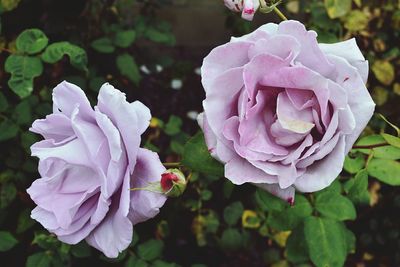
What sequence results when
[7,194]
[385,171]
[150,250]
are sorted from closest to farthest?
[385,171] < [150,250] < [7,194]

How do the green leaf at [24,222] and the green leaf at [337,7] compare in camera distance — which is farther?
the green leaf at [337,7]

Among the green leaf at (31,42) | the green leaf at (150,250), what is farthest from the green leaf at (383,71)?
the green leaf at (31,42)

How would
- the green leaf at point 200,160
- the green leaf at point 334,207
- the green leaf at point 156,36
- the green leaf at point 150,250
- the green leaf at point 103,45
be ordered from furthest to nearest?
the green leaf at point 156,36
the green leaf at point 103,45
the green leaf at point 150,250
the green leaf at point 334,207
the green leaf at point 200,160

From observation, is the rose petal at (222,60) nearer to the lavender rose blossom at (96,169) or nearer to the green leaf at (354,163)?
the lavender rose blossom at (96,169)

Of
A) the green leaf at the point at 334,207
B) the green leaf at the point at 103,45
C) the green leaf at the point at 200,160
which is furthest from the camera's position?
the green leaf at the point at 103,45

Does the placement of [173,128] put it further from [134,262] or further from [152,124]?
[134,262]

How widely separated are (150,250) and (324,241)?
1.12 feet

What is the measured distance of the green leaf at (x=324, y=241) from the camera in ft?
3.02

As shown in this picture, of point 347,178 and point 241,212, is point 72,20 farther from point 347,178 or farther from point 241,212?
point 347,178

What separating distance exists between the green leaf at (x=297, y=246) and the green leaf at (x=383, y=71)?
0.61m

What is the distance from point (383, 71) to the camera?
1.55m

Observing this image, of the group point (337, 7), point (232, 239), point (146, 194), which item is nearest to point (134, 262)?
point (232, 239)

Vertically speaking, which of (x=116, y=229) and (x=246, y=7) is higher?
(x=246, y=7)

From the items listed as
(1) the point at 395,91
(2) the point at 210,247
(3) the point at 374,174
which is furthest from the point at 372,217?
(3) the point at 374,174
